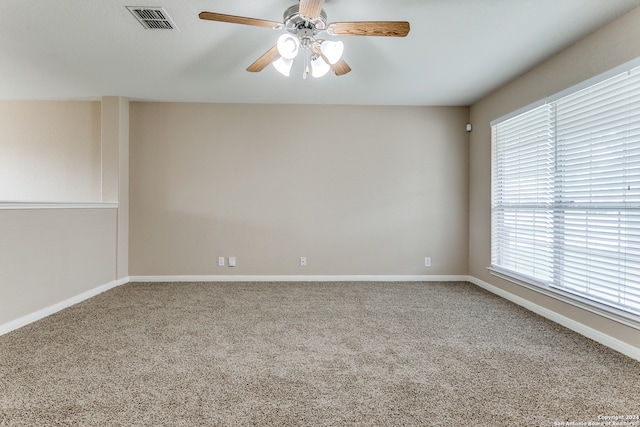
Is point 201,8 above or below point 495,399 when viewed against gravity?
above

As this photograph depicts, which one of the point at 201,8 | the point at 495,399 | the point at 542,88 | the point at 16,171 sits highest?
the point at 201,8

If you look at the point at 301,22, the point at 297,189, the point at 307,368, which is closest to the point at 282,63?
the point at 301,22

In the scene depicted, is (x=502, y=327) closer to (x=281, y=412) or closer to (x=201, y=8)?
(x=281, y=412)

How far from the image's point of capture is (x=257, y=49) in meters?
2.77

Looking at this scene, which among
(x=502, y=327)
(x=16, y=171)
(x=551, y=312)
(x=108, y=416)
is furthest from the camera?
(x=16, y=171)

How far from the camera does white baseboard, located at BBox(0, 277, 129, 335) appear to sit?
102 inches

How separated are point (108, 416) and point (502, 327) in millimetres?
2910

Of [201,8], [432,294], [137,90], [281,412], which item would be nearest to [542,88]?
[432,294]

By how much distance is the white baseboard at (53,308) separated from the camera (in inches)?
102

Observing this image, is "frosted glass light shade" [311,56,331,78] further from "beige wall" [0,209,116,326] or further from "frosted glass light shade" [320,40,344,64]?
"beige wall" [0,209,116,326]

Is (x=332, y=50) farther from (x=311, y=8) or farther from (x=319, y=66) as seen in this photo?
(x=311, y=8)

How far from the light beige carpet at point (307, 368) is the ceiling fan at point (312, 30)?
2165 mm

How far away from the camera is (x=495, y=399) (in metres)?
1.67

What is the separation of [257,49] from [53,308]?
3.25 m
